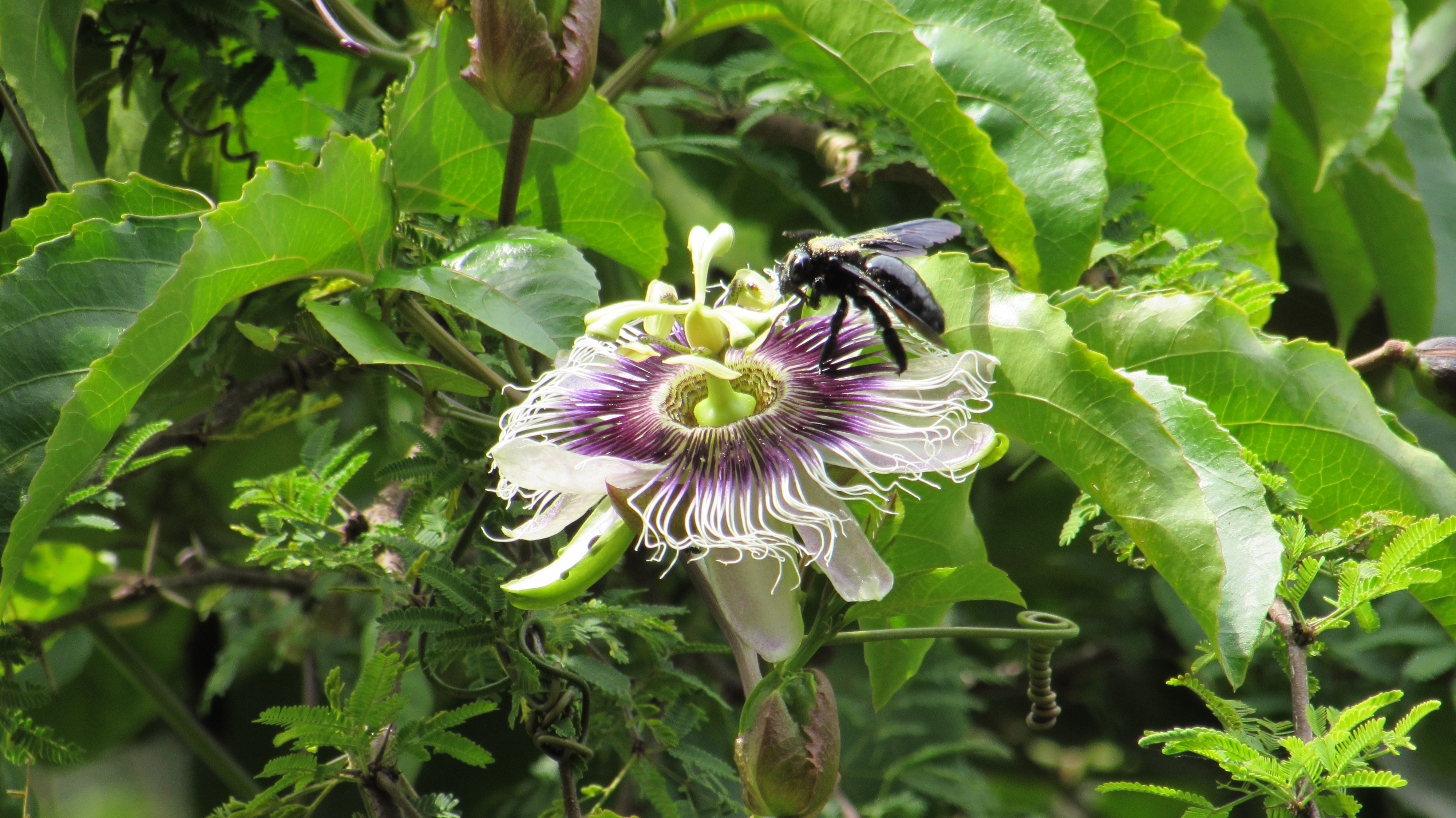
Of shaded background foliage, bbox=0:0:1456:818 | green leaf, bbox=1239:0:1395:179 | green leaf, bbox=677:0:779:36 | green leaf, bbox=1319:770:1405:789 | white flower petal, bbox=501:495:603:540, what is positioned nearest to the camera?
green leaf, bbox=1319:770:1405:789

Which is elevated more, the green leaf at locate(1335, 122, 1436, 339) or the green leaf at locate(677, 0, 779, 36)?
the green leaf at locate(677, 0, 779, 36)

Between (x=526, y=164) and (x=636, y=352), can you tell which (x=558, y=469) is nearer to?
(x=636, y=352)

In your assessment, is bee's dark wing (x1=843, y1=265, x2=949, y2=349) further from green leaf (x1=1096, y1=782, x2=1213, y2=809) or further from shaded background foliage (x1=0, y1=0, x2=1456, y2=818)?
green leaf (x1=1096, y1=782, x2=1213, y2=809)

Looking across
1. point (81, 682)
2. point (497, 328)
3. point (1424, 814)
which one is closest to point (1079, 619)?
point (1424, 814)

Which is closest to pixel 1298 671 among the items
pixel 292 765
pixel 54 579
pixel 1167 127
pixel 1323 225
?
pixel 1167 127

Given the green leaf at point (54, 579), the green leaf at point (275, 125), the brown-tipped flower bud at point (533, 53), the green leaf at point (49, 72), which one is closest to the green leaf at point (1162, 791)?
the brown-tipped flower bud at point (533, 53)

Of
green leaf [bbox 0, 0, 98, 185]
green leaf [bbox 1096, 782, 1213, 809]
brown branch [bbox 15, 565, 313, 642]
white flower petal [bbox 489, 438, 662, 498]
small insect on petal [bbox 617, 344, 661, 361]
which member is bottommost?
brown branch [bbox 15, 565, 313, 642]

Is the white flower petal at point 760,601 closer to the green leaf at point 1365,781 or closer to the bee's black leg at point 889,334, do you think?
the bee's black leg at point 889,334

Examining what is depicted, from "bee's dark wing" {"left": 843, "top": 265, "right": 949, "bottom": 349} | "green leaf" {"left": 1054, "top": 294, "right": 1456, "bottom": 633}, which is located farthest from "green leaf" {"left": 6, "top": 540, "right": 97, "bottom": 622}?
"green leaf" {"left": 1054, "top": 294, "right": 1456, "bottom": 633}
